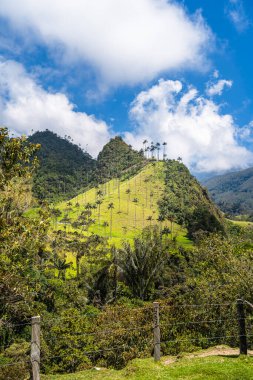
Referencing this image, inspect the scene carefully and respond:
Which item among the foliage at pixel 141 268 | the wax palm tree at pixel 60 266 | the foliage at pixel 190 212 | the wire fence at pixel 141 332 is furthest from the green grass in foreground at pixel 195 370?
the foliage at pixel 190 212

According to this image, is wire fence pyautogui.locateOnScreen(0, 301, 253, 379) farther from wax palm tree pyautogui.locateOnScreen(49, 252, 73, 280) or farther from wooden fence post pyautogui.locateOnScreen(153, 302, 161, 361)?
wax palm tree pyautogui.locateOnScreen(49, 252, 73, 280)

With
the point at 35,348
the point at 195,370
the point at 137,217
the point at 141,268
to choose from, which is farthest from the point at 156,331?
the point at 137,217

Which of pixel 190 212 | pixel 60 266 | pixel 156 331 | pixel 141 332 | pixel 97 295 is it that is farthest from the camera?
pixel 190 212

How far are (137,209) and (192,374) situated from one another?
181323 mm

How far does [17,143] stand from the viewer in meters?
12.7

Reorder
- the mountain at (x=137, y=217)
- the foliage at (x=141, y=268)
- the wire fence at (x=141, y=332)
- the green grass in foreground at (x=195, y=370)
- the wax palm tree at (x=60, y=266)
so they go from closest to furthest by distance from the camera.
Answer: the green grass in foreground at (x=195, y=370)
the wire fence at (x=141, y=332)
the foliage at (x=141, y=268)
the wax palm tree at (x=60, y=266)
the mountain at (x=137, y=217)

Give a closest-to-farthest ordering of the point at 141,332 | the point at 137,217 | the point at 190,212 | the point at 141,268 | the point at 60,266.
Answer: the point at 141,332, the point at 141,268, the point at 60,266, the point at 190,212, the point at 137,217

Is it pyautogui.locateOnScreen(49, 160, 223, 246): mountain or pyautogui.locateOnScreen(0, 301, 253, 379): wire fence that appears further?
pyautogui.locateOnScreen(49, 160, 223, 246): mountain

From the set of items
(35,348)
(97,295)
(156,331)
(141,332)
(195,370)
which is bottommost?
(97,295)

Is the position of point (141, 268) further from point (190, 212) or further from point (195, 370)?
point (190, 212)

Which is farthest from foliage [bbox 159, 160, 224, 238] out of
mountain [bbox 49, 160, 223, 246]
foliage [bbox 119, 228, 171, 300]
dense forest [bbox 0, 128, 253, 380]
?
foliage [bbox 119, 228, 171, 300]

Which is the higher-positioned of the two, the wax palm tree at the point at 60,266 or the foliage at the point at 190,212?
the foliage at the point at 190,212

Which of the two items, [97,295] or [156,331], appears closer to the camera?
[156,331]

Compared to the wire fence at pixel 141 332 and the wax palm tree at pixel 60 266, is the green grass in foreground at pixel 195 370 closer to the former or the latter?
the wire fence at pixel 141 332
